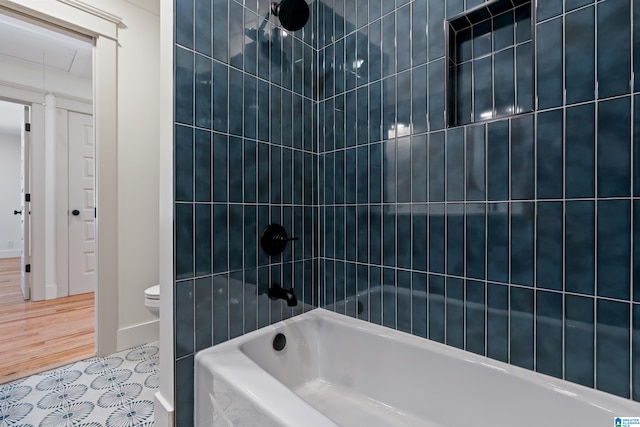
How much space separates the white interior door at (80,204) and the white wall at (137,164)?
1.55m

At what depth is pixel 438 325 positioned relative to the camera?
1335 mm

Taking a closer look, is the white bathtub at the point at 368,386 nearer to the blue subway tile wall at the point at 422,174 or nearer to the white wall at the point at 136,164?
the blue subway tile wall at the point at 422,174

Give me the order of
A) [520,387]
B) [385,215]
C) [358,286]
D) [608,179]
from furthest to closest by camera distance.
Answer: [358,286]
[385,215]
[520,387]
[608,179]

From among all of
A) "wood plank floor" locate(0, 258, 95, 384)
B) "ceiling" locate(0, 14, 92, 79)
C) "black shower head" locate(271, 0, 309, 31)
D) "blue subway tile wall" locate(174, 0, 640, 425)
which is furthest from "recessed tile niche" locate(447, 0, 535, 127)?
"ceiling" locate(0, 14, 92, 79)

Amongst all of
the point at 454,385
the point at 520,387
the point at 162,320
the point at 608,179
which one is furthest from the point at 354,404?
the point at 608,179

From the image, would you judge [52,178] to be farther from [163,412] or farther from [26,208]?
[163,412]

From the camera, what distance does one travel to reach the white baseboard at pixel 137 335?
215 centimetres

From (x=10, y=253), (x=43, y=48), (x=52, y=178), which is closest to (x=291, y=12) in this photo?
(x=43, y=48)

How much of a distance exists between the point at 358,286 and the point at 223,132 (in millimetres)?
1019

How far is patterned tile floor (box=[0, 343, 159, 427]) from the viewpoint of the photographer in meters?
1.44

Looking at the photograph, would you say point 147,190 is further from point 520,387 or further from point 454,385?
point 520,387

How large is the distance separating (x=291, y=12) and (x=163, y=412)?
6.18 ft

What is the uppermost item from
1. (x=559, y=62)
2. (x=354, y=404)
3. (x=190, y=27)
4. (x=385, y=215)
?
(x=190, y=27)

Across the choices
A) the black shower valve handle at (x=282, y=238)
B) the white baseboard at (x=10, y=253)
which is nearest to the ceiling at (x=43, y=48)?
the black shower valve handle at (x=282, y=238)
